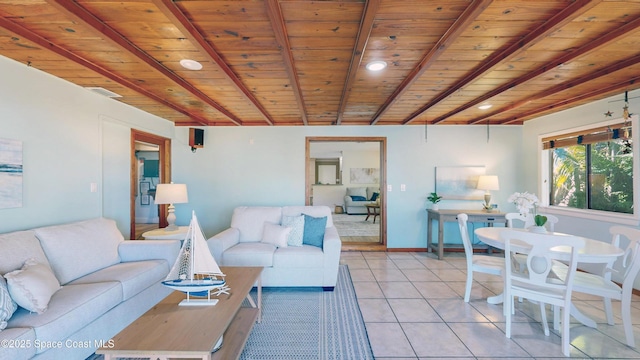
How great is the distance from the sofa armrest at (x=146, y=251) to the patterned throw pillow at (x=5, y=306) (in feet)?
3.59

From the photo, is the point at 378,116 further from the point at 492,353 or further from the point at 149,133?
the point at 149,133

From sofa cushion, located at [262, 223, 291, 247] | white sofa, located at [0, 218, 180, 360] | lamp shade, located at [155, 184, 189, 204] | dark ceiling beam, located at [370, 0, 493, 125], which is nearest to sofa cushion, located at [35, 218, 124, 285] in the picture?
white sofa, located at [0, 218, 180, 360]

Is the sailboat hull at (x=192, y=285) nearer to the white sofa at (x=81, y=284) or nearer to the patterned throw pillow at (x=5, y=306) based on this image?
the white sofa at (x=81, y=284)

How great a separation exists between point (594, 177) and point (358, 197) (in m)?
6.39

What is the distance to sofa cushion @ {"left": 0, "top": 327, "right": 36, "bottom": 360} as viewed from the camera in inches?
53.0

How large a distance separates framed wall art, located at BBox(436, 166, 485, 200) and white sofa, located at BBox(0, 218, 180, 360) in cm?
426

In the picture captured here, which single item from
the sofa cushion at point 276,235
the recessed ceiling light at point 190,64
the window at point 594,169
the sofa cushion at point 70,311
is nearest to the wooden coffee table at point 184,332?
the sofa cushion at point 70,311

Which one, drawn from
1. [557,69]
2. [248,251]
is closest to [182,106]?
[248,251]

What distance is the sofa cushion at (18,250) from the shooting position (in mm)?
1789

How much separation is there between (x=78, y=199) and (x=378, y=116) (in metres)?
3.82

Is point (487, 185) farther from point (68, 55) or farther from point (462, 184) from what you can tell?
point (68, 55)

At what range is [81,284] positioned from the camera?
6.62 ft

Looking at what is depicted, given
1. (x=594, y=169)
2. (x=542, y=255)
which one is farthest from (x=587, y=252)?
(x=594, y=169)

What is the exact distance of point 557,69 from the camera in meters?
2.41
